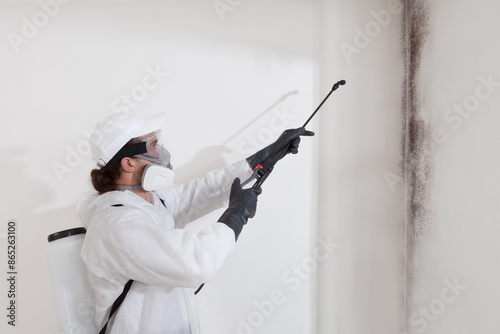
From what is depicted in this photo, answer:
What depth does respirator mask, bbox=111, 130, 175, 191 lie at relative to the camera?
1.25 metres

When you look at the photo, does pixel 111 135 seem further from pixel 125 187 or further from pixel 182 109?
pixel 182 109

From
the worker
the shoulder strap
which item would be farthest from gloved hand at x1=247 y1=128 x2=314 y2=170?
the shoulder strap

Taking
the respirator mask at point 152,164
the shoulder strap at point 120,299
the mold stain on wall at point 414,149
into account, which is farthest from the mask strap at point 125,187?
the mold stain on wall at point 414,149

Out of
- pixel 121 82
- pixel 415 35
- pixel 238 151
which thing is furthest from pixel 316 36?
pixel 121 82

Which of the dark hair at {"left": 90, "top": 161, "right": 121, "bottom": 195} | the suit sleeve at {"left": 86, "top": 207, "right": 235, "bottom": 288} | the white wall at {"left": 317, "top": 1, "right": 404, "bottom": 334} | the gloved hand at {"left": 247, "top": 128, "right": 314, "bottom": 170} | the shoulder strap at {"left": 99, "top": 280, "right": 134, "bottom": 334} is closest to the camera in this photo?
the suit sleeve at {"left": 86, "top": 207, "right": 235, "bottom": 288}

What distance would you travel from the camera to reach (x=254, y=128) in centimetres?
169

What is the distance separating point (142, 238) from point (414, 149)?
1.19 metres

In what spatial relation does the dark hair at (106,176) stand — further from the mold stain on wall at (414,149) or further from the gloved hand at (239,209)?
the mold stain on wall at (414,149)

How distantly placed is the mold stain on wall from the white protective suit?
2.88 feet

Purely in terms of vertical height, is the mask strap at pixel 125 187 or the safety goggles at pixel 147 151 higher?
the safety goggles at pixel 147 151

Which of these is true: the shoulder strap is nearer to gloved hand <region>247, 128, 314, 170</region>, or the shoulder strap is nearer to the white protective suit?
the white protective suit

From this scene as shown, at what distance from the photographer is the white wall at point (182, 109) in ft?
5.54

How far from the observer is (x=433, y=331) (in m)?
1.49

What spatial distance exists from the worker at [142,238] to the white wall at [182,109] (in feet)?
1.06
